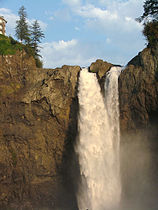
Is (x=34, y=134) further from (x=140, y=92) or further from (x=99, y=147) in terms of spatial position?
(x=140, y=92)

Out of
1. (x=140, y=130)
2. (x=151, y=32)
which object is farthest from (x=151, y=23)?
(x=140, y=130)

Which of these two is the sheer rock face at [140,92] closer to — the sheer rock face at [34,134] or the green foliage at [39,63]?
the sheer rock face at [34,134]

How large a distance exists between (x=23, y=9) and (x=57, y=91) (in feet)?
68.3

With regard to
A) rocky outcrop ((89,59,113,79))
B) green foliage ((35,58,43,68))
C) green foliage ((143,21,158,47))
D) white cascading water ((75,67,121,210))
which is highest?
green foliage ((143,21,158,47))

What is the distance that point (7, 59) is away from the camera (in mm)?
26016

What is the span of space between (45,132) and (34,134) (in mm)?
1287

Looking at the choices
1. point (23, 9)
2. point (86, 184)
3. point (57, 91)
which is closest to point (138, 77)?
point (57, 91)

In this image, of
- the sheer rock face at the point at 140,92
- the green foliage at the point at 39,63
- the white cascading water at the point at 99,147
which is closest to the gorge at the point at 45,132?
the sheer rock face at the point at 140,92

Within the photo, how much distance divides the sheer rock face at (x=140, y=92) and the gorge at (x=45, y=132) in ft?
0.35

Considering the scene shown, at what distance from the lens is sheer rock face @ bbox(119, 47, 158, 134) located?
20.8 metres

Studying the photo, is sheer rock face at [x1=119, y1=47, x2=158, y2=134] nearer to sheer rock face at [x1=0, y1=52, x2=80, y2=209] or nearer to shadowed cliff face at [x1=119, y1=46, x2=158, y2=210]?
shadowed cliff face at [x1=119, y1=46, x2=158, y2=210]

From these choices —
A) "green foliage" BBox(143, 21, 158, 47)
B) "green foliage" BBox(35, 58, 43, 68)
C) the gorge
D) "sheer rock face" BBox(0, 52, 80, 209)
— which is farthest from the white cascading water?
"green foliage" BBox(35, 58, 43, 68)

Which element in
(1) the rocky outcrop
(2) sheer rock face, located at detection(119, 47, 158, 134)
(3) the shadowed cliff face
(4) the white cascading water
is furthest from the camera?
(1) the rocky outcrop

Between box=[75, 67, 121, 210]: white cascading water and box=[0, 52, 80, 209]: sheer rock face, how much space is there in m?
1.80
